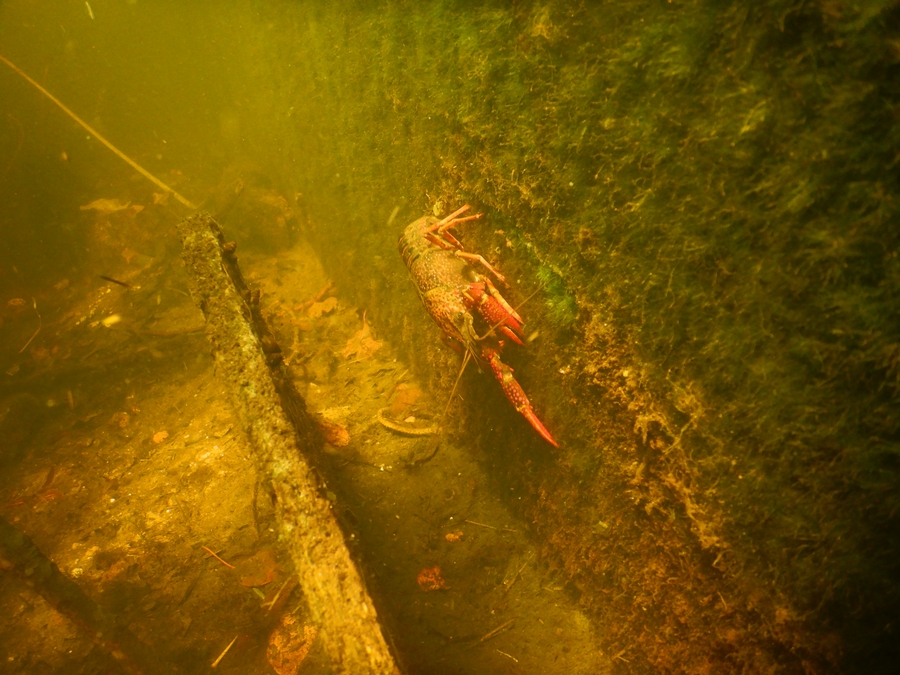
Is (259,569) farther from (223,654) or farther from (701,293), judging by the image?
(701,293)

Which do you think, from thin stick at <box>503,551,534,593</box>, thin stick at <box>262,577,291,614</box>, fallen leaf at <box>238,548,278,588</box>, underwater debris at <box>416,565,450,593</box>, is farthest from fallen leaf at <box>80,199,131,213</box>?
thin stick at <box>503,551,534,593</box>

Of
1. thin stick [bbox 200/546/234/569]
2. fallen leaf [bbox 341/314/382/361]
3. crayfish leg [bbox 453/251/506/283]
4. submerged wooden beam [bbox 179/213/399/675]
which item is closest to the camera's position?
submerged wooden beam [bbox 179/213/399/675]

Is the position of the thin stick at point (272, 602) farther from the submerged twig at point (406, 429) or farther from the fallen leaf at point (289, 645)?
the submerged twig at point (406, 429)

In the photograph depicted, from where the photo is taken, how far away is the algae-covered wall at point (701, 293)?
1.23 metres

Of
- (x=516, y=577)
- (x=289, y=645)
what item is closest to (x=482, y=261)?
(x=516, y=577)

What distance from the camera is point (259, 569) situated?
3.87 meters

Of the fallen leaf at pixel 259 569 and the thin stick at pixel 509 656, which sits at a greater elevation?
the thin stick at pixel 509 656

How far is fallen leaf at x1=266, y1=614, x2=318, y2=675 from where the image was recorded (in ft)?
10.8

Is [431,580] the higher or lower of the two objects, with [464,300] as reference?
lower

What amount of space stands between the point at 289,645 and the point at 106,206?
13.0 meters

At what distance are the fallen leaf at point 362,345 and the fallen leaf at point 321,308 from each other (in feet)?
3.31

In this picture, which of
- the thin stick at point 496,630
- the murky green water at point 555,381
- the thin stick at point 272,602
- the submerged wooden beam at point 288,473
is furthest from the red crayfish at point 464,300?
the thin stick at point 272,602

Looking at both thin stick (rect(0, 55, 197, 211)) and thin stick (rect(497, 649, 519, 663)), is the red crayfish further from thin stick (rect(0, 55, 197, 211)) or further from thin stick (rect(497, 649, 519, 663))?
thin stick (rect(0, 55, 197, 211))

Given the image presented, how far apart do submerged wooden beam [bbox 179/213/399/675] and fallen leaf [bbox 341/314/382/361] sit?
2652 mm
